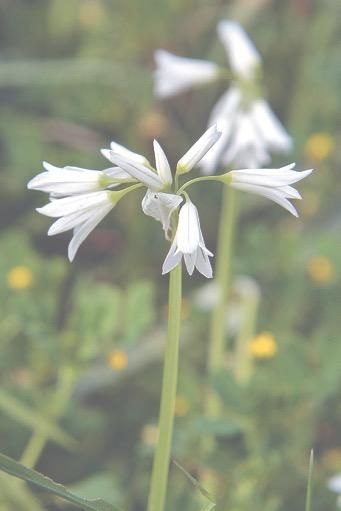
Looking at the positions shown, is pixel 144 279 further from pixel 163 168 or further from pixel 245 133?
pixel 163 168

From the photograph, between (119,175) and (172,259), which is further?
(119,175)

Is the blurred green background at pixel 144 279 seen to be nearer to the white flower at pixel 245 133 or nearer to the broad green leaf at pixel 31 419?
the broad green leaf at pixel 31 419

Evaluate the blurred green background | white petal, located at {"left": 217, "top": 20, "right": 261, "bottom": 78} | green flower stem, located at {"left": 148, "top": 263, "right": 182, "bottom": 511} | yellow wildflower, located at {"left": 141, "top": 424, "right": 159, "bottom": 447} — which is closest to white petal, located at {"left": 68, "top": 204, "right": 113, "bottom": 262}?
green flower stem, located at {"left": 148, "top": 263, "right": 182, "bottom": 511}

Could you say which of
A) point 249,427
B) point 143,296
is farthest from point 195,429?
point 143,296

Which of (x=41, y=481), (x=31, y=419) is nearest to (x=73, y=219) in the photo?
(x=41, y=481)

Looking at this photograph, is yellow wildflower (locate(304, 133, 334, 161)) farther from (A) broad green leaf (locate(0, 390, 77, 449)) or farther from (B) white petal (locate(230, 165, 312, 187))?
(B) white petal (locate(230, 165, 312, 187))

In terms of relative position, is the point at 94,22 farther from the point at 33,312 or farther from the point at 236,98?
the point at 33,312
